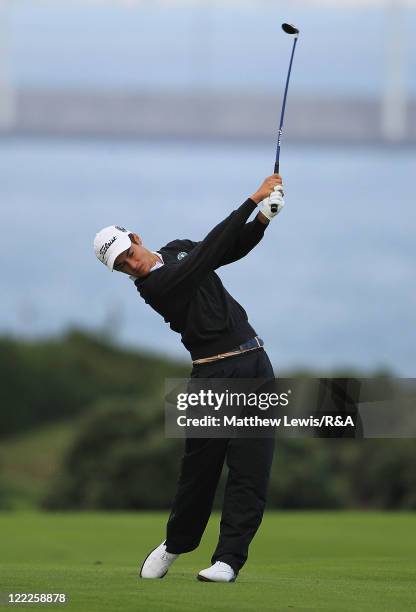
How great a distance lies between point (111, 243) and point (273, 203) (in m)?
0.75

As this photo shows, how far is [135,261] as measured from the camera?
21.7ft

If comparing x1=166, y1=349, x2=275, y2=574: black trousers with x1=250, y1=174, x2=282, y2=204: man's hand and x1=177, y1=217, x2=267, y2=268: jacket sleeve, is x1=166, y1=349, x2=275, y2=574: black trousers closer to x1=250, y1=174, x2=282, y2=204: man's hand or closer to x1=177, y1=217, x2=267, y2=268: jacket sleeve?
x1=177, y1=217, x2=267, y2=268: jacket sleeve

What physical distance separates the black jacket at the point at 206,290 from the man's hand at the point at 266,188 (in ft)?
0.14

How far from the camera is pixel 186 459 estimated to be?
6688 millimetres

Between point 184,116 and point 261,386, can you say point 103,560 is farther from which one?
point 184,116

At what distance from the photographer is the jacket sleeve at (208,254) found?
6.47m

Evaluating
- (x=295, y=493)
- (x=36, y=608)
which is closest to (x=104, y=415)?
(x=295, y=493)

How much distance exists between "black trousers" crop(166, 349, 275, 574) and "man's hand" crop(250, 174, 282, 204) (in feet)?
2.29

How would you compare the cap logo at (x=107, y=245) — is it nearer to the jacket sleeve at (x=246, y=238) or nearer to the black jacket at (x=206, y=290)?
the black jacket at (x=206, y=290)

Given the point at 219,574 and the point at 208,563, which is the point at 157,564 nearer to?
the point at 219,574

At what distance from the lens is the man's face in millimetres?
6598

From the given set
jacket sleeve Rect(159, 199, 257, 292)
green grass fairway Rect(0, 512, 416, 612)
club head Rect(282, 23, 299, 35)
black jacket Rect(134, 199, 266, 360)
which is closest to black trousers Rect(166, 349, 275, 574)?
black jacket Rect(134, 199, 266, 360)

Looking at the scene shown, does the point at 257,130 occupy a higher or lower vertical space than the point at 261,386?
higher

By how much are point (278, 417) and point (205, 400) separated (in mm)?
349
